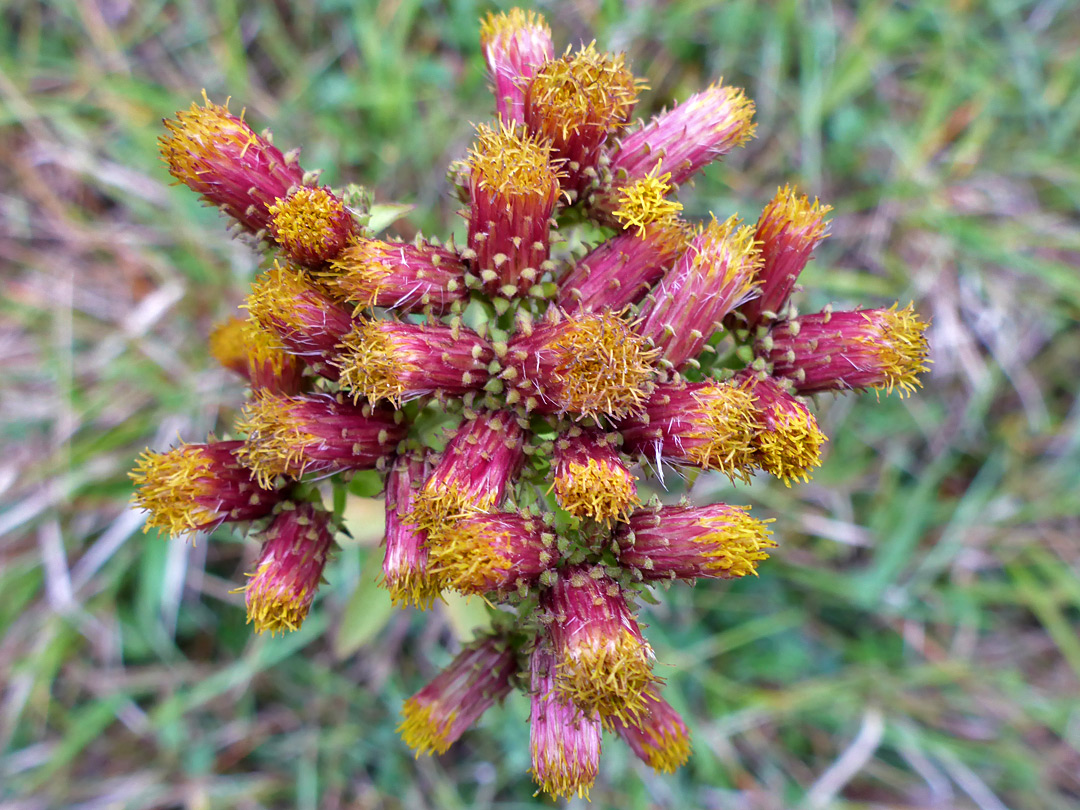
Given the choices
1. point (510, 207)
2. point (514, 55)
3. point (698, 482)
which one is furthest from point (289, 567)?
point (698, 482)

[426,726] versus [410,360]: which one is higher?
[410,360]

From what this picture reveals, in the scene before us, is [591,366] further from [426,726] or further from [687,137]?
[426,726]

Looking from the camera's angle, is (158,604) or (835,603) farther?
(835,603)

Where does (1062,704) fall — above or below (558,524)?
below

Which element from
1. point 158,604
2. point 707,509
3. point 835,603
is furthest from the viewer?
point 835,603

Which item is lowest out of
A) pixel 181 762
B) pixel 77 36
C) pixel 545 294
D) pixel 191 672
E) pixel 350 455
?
pixel 181 762

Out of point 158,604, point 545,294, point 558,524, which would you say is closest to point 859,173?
point 545,294

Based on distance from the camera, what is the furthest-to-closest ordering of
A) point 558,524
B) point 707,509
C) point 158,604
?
point 158,604 → point 558,524 → point 707,509

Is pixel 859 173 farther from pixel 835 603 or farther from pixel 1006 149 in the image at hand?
pixel 835 603
